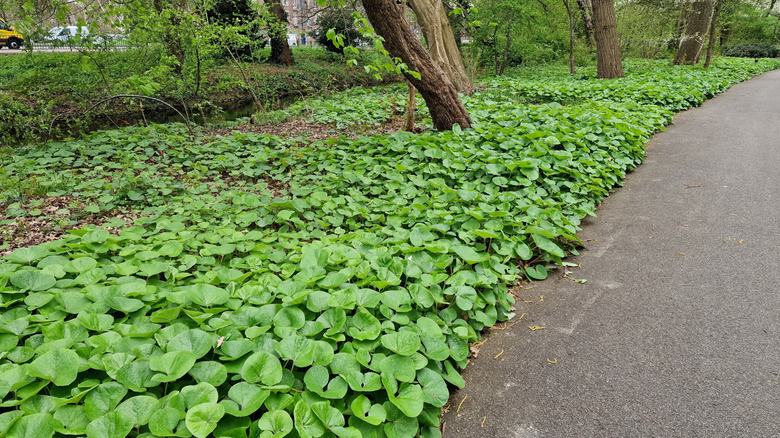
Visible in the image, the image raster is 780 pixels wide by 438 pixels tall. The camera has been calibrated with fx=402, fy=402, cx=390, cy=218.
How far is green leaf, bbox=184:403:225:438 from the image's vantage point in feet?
4.00

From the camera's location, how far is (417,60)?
16.1ft

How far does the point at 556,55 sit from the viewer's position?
16.0 meters

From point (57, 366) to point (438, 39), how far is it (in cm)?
726

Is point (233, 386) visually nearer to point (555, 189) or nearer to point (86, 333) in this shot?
point (86, 333)

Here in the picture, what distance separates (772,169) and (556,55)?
13.7 metres

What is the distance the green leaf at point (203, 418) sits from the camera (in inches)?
48.0

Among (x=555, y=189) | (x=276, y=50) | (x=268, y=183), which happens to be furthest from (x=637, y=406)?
(x=276, y=50)

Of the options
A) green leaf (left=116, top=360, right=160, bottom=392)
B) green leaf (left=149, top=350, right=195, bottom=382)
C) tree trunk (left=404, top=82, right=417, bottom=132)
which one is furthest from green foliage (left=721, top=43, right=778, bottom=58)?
green leaf (left=116, top=360, right=160, bottom=392)

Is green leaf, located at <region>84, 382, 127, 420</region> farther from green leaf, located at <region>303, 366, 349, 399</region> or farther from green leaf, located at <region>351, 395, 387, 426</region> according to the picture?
green leaf, located at <region>351, 395, 387, 426</region>

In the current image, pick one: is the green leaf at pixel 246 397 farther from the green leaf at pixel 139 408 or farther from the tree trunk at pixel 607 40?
the tree trunk at pixel 607 40

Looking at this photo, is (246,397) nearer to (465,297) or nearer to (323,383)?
(323,383)

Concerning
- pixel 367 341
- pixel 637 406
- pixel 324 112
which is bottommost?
pixel 637 406

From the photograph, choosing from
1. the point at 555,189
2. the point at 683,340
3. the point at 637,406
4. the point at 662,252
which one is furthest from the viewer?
the point at 555,189

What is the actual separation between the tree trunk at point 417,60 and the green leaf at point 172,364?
4155mm
